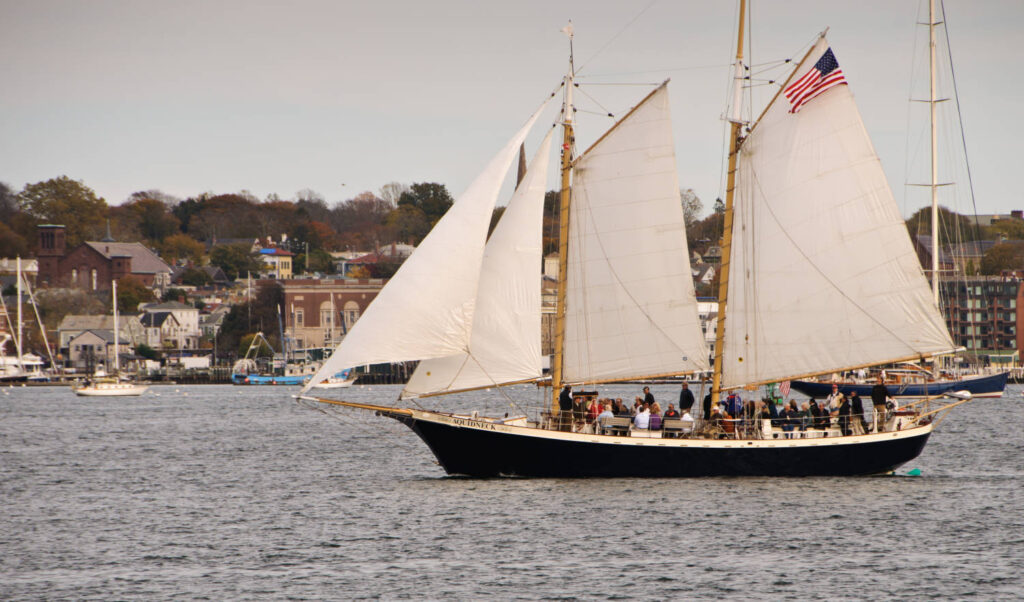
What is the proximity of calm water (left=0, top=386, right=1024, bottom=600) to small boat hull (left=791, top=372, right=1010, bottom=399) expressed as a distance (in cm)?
3406

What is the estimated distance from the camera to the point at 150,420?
87750mm

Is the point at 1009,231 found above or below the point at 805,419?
above

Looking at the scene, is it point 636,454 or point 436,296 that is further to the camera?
point 636,454

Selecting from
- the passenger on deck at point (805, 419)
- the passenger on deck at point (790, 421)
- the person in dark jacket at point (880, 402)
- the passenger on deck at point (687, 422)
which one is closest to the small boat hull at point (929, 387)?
the person in dark jacket at point (880, 402)

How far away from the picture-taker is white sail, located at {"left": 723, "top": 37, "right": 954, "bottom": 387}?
3866 centimetres

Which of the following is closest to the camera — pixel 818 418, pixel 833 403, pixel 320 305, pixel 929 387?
pixel 818 418

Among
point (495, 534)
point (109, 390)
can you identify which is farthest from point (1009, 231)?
point (495, 534)

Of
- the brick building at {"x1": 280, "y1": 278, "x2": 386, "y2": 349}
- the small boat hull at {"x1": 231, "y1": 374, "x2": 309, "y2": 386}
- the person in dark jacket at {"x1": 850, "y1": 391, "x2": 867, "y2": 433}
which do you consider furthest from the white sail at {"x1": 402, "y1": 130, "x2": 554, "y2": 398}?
the brick building at {"x1": 280, "y1": 278, "x2": 386, "y2": 349}

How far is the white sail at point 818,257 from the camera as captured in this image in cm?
3866

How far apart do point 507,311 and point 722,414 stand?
6660 millimetres

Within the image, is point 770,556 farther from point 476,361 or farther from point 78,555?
point 78,555

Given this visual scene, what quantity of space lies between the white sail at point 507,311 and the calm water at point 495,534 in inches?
129

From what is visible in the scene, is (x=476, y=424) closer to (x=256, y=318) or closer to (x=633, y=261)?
(x=633, y=261)

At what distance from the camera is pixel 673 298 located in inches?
1534
